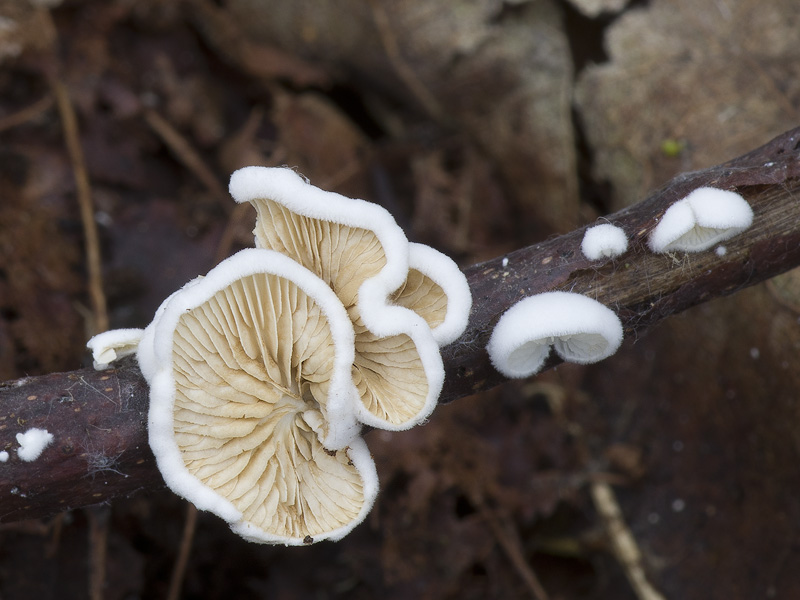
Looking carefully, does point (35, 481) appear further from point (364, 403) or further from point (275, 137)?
point (275, 137)

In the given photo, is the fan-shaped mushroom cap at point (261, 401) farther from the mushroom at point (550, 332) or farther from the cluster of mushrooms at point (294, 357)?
the mushroom at point (550, 332)

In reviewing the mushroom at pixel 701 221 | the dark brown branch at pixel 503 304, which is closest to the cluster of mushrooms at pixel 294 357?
the dark brown branch at pixel 503 304

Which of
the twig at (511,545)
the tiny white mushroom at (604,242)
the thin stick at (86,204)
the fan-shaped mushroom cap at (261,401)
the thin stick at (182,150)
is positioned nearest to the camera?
the fan-shaped mushroom cap at (261,401)

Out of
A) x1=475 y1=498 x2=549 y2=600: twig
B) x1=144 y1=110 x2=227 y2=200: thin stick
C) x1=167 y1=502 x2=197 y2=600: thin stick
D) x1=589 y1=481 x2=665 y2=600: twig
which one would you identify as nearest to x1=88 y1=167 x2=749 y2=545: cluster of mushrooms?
x1=167 y1=502 x2=197 y2=600: thin stick

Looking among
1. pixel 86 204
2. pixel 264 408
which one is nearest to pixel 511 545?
pixel 264 408

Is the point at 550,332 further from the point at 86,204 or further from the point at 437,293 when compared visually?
the point at 86,204

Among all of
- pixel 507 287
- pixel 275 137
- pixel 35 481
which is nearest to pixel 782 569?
pixel 507 287
